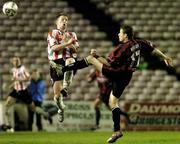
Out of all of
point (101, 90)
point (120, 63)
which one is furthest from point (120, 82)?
point (101, 90)

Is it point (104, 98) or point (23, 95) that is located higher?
point (23, 95)

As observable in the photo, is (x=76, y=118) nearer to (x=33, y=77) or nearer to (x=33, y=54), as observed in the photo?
(x=33, y=77)

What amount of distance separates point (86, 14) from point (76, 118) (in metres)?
4.93

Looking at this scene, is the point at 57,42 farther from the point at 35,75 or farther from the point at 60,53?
the point at 35,75

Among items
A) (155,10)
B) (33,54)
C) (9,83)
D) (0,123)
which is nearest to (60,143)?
(0,123)

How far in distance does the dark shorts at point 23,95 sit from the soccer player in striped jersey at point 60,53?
491 centimetres

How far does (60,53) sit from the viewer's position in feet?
40.6

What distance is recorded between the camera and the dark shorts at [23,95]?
1734 centimetres

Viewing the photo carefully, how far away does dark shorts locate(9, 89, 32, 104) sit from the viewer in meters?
17.3

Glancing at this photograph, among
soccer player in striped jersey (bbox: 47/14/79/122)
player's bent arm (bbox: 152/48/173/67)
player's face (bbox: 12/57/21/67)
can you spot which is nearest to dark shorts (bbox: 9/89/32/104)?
player's face (bbox: 12/57/21/67)

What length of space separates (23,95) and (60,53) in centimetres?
532

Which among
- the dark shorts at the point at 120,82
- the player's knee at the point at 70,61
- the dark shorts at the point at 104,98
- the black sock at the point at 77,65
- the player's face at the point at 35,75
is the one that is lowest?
the dark shorts at the point at 104,98

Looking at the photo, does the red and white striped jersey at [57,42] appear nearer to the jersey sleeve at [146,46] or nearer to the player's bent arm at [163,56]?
the jersey sleeve at [146,46]

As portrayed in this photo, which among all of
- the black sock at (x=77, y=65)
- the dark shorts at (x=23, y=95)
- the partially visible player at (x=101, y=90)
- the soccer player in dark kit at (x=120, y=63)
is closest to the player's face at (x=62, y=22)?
the black sock at (x=77, y=65)
